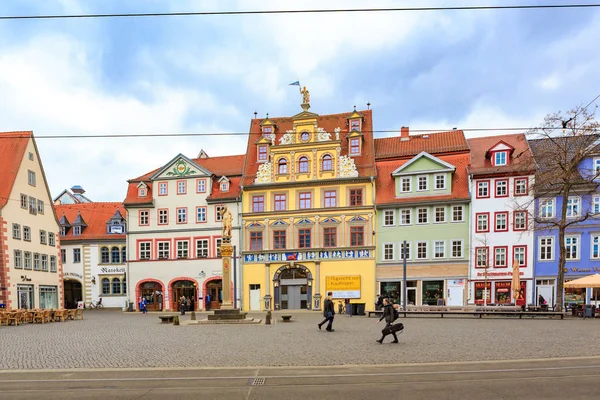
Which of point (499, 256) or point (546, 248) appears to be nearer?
point (546, 248)

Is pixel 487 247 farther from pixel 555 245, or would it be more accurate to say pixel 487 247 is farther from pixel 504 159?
pixel 504 159

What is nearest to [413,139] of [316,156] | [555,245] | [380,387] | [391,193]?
[391,193]

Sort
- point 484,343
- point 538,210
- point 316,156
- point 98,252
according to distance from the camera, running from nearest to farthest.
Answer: point 484,343 → point 538,210 → point 316,156 → point 98,252

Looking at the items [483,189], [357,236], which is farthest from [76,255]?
[483,189]

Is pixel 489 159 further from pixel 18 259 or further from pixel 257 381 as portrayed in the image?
pixel 18 259

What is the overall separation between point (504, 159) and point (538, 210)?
4.90 metres

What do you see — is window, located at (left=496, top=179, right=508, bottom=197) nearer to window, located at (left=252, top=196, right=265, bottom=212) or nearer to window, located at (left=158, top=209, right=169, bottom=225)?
window, located at (left=252, top=196, right=265, bottom=212)

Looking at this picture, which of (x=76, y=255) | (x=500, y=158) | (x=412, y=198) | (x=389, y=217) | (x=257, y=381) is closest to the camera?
(x=257, y=381)

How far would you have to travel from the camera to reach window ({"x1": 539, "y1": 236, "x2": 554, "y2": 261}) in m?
35.0

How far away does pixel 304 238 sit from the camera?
131ft

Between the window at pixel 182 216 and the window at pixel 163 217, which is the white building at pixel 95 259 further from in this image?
the window at pixel 182 216

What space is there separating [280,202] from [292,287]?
734cm

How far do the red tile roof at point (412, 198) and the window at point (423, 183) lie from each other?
0.78m

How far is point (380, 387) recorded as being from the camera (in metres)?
8.60
